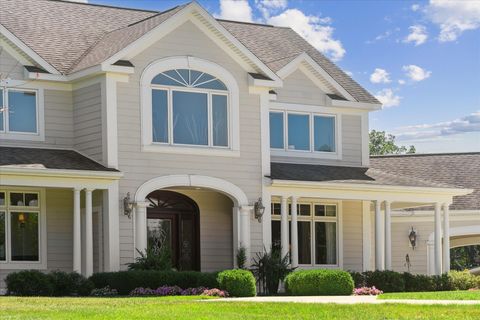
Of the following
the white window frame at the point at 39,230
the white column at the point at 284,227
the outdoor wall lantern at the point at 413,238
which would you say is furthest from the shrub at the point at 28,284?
the outdoor wall lantern at the point at 413,238

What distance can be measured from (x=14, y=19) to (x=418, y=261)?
17.9m

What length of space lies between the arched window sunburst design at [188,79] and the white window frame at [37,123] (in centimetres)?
337

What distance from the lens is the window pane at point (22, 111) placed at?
31828 mm

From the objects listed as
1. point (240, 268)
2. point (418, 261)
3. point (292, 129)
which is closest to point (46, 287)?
point (240, 268)

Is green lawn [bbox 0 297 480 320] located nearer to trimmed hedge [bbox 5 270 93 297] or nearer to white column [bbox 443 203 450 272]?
trimmed hedge [bbox 5 270 93 297]

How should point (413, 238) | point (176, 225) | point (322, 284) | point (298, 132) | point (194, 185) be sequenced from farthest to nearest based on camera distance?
point (413, 238) < point (298, 132) < point (176, 225) < point (194, 185) < point (322, 284)

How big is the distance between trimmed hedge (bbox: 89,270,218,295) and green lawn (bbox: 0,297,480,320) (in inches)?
196

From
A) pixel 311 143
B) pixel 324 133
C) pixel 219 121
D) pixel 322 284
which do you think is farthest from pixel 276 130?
pixel 322 284

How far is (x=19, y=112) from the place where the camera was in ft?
105

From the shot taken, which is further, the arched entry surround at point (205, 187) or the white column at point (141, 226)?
the arched entry surround at point (205, 187)

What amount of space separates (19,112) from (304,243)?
10335 mm

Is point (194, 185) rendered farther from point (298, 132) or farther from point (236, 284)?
point (298, 132)

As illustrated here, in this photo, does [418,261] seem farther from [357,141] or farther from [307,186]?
[307,186]

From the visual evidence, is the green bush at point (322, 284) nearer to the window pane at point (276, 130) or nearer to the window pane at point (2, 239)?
the window pane at point (276, 130)
